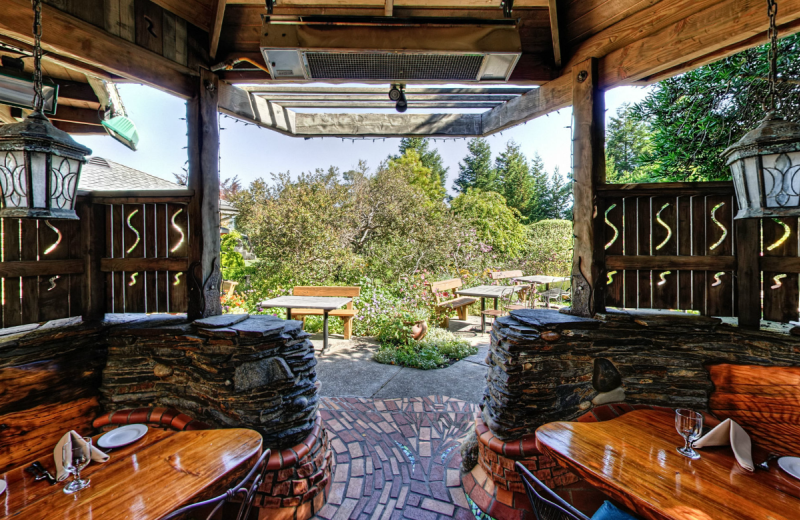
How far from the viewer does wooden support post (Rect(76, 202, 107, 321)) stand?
7.46 ft

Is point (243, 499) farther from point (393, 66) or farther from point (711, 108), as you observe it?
Answer: point (711, 108)

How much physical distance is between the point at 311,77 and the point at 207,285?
1.65 meters

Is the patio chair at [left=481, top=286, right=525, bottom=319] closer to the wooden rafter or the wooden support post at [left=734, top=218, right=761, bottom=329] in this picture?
the wooden support post at [left=734, top=218, right=761, bottom=329]

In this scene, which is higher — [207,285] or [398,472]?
[207,285]

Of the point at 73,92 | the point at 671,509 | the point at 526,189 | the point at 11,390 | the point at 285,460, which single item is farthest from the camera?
the point at 526,189

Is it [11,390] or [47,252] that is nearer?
[11,390]

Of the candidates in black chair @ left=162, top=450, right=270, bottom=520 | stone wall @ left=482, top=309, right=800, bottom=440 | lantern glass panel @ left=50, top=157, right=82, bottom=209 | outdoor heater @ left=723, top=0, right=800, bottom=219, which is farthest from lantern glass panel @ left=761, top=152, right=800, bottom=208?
lantern glass panel @ left=50, top=157, right=82, bottom=209

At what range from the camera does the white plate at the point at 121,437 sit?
1527 mm

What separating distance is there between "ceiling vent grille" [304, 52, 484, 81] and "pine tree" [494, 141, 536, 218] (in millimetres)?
18989

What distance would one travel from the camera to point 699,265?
7.16ft

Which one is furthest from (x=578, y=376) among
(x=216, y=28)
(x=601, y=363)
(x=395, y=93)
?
(x=216, y=28)

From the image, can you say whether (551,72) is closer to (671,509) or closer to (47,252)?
(671,509)

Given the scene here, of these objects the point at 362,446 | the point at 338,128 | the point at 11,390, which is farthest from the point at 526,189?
the point at 11,390

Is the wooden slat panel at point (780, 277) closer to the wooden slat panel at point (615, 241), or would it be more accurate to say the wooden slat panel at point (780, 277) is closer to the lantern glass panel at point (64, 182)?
Result: the wooden slat panel at point (615, 241)
